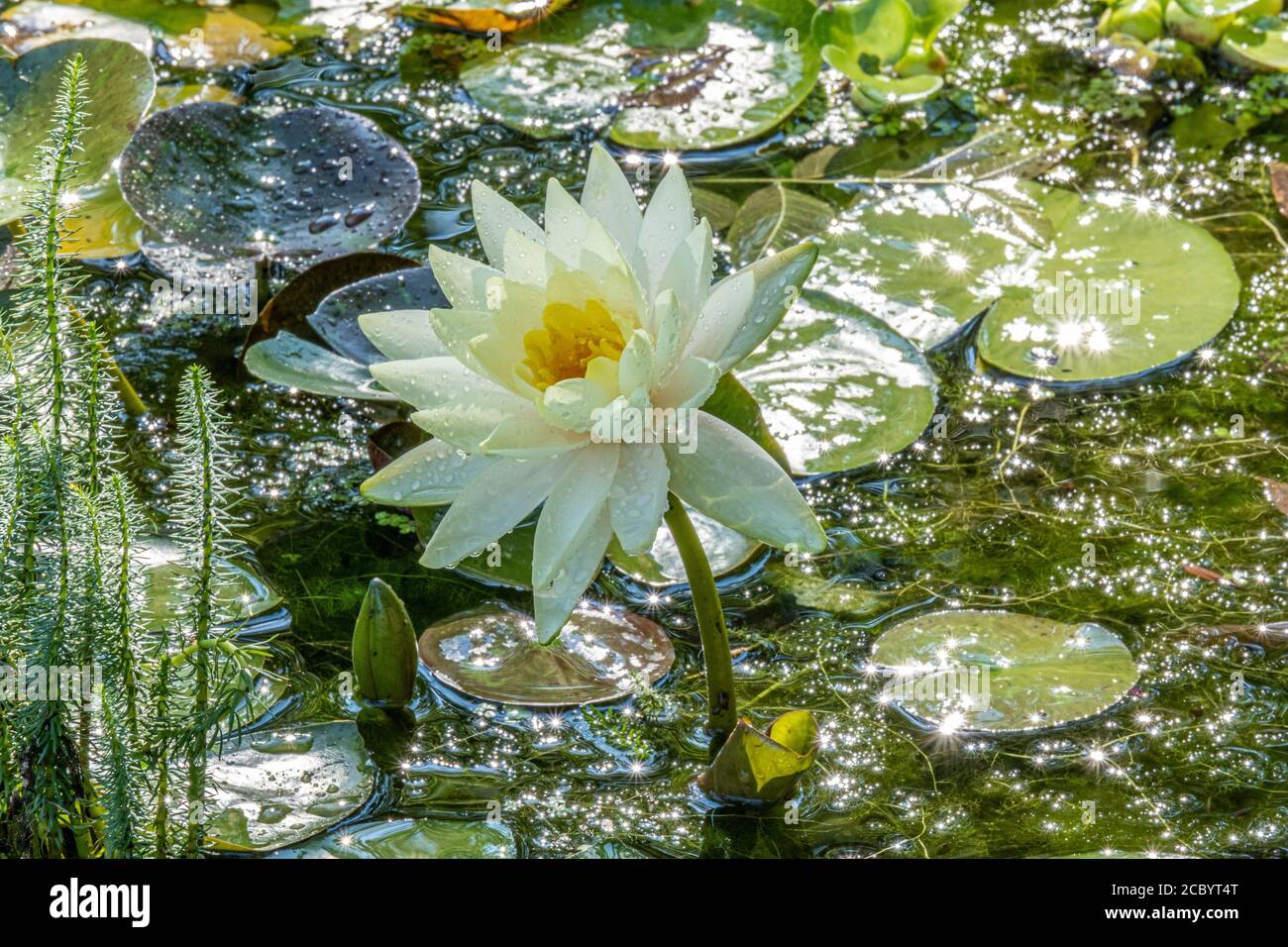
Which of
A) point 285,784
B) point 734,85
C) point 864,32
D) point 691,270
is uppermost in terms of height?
point 691,270

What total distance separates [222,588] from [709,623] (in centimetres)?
108

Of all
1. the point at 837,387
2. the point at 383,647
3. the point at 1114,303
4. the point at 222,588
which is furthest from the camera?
the point at 1114,303

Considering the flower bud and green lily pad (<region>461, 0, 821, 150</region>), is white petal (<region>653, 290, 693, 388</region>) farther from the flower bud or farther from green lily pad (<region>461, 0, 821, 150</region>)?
green lily pad (<region>461, 0, 821, 150</region>)

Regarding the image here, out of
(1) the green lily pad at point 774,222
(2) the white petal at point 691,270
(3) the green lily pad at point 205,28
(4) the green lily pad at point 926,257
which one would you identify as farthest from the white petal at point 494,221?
(3) the green lily pad at point 205,28

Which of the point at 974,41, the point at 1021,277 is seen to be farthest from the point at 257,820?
the point at 974,41

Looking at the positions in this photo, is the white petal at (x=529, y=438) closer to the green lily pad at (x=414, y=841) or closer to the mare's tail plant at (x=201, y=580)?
the mare's tail plant at (x=201, y=580)

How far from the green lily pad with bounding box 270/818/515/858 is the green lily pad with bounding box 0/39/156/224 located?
1.94 m

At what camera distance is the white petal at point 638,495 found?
1.93m

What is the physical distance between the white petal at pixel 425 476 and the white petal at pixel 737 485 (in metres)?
0.35

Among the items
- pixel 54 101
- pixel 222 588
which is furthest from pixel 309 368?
pixel 54 101

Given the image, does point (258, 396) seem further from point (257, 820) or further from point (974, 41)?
point (974, 41)

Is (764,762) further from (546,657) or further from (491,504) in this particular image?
(491,504)

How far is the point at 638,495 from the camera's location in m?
1.97
